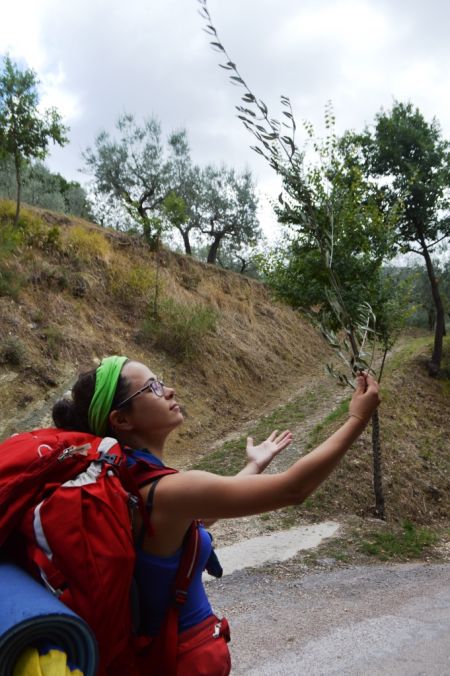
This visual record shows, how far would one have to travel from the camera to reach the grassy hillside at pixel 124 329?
11125 mm

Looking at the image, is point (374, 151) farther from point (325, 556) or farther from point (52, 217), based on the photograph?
point (325, 556)

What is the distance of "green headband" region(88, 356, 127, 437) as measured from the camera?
192 cm

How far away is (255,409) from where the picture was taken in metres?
15.7

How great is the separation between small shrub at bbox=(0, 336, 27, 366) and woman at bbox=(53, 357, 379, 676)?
9.29 metres

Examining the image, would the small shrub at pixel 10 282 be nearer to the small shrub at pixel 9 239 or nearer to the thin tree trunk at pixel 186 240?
the small shrub at pixel 9 239

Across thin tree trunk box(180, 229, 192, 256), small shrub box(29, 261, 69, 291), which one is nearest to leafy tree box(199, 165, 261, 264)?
thin tree trunk box(180, 229, 192, 256)

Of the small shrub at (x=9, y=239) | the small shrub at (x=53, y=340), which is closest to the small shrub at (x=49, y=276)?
the small shrub at (x=9, y=239)

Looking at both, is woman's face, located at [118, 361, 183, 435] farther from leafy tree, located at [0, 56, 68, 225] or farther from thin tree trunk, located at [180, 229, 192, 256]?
thin tree trunk, located at [180, 229, 192, 256]

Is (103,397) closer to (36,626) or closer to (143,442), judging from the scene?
(143,442)

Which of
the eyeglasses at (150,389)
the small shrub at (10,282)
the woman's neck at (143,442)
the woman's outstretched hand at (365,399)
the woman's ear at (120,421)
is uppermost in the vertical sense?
the small shrub at (10,282)

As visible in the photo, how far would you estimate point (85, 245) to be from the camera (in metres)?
16.0

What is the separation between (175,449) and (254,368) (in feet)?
22.3

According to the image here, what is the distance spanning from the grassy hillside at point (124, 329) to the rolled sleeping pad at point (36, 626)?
27.9ft

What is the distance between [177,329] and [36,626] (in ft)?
47.9
